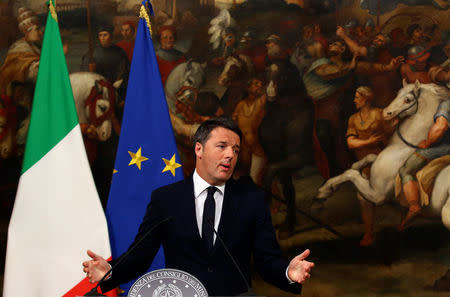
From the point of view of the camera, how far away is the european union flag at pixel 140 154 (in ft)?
12.8

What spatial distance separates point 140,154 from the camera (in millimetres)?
3986

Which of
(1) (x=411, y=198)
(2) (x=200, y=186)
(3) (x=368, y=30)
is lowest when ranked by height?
(1) (x=411, y=198)

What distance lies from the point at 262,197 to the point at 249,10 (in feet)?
12.3

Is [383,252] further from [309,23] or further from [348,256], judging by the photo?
[309,23]

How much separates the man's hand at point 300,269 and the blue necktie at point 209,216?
16.5 inches

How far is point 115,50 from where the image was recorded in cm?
576

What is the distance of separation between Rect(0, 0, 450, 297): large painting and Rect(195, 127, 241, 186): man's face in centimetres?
332

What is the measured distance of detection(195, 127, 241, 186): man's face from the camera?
90.7 inches

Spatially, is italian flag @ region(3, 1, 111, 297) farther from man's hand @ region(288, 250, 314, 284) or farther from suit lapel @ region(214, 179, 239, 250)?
man's hand @ region(288, 250, 314, 284)

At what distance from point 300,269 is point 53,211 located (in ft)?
7.39

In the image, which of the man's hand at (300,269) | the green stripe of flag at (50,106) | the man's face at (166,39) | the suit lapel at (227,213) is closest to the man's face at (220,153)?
the suit lapel at (227,213)

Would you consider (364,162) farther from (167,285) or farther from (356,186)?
(167,285)

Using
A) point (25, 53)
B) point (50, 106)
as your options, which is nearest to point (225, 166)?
point (50, 106)

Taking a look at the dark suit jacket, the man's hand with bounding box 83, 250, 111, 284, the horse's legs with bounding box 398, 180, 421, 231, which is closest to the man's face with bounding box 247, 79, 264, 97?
the horse's legs with bounding box 398, 180, 421, 231
